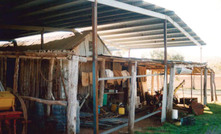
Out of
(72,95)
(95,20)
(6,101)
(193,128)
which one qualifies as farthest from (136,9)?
(193,128)

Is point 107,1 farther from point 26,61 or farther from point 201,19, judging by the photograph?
point 201,19

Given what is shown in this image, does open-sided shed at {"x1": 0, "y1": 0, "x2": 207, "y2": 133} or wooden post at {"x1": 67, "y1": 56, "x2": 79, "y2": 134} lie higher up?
open-sided shed at {"x1": 0, "y1": 0, "x2": 207, "y2": 133}

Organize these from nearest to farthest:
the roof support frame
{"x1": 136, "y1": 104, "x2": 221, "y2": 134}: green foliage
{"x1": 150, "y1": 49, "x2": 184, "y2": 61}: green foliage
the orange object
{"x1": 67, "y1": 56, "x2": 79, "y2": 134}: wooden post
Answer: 1. {"x1": 67, "y1": 56, "x2": 79, "y2": 134}: wooden post
2. the orange object
3. the roof support frame
4. {"x1": 136, "y1": 104, "x2": 221, "y2": 134}: green foliage
5. {"x1": 150, "y1": 49, "x2": 184, "y2": 61}: green foliage

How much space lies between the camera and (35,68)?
10266 mm

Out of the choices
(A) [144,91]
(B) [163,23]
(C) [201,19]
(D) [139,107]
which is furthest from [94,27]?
(C) [201,19]

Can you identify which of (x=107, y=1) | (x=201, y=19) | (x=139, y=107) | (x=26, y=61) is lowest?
(x=139, y=107)

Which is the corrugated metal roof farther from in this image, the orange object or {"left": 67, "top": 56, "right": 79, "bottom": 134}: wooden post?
the orange object

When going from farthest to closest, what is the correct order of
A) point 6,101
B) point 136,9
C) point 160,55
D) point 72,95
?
point 160,55 < point 136,9 < point 6,101 < point 72,95

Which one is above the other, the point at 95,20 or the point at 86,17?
the point at 86,17

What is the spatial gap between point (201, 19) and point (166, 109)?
248 ft

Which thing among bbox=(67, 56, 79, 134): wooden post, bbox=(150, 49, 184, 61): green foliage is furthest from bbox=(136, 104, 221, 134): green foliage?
bbox=(150, 49, 184, 61): green foliage

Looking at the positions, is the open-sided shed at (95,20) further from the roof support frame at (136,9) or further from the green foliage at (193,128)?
the green foliage at (193,128)

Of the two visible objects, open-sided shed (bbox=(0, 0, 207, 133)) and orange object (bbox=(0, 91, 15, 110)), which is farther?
open-sided shed (bbox=(0, 0, 207, 133))

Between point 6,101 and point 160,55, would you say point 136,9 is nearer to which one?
point 6,101
